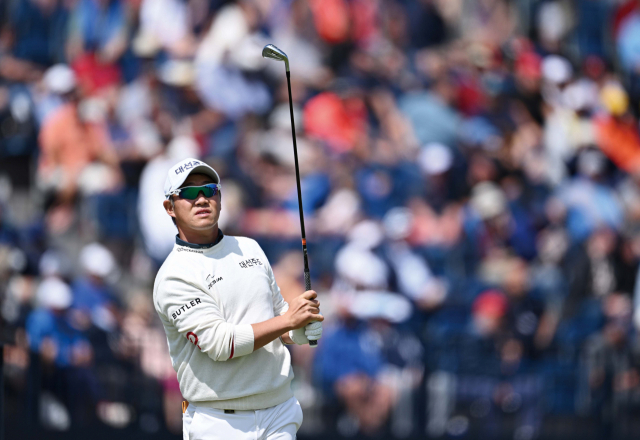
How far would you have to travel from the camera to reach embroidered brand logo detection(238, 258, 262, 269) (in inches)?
118

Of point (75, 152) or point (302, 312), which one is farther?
point (75, 152)

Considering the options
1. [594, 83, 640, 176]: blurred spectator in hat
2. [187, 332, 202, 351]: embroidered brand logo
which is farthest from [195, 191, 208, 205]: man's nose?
[594, 83, 640, 176]: blurred spectator in hat

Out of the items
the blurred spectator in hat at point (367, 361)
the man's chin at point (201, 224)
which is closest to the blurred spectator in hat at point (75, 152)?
the blurred spectator in hat at point (367, 361)

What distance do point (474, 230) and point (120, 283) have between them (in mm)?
3304

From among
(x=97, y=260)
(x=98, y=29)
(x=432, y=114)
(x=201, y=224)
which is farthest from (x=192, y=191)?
(x=98, y=29)

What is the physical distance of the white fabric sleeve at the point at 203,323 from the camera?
2.81 m

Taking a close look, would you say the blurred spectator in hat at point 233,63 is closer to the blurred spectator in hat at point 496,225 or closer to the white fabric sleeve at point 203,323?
the blurred spectator in hat at point 496,225

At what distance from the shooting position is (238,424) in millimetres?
2951

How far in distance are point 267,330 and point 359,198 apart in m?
4.81

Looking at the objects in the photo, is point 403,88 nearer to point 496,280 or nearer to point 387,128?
point 387,128

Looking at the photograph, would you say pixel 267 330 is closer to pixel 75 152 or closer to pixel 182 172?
pixel 182 172

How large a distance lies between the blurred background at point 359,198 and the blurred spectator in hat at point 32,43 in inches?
0.8

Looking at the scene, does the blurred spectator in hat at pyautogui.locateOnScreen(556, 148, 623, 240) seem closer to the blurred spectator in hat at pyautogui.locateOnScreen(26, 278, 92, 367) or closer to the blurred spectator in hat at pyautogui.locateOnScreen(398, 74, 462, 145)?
the blurred spectator in hat at pyautogui.locateOnScreen(398, 74, 462, 145)

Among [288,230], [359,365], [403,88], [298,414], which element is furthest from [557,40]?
[298,414]
